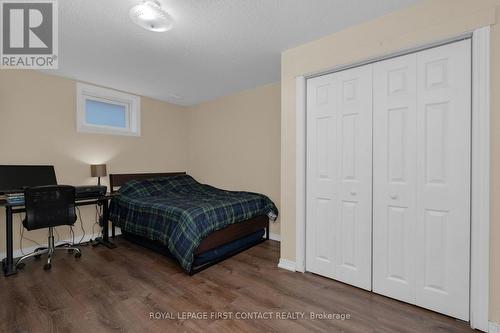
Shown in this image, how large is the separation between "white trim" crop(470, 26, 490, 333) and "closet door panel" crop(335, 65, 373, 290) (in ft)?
2.23

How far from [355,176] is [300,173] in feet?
1.77

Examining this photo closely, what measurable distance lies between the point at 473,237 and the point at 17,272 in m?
4.13

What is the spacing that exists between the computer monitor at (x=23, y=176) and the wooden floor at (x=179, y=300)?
0.94 meters

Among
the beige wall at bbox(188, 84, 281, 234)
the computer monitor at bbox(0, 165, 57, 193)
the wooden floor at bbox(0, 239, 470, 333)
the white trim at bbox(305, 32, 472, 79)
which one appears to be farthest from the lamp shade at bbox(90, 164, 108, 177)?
the white trim at bbox(305, 32, 472, 79)

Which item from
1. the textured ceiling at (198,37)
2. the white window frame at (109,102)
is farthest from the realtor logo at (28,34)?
the white window frame at (109,102)

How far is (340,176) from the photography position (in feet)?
7.55

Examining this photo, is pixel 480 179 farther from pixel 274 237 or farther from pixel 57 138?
pixel 57 138

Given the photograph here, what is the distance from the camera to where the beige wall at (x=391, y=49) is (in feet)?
5.21

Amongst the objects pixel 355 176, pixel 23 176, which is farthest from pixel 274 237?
pixel 23 176

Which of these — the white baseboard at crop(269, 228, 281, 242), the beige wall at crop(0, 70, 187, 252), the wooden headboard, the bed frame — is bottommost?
the white baseboard at crop(269, 228, 281, 242)

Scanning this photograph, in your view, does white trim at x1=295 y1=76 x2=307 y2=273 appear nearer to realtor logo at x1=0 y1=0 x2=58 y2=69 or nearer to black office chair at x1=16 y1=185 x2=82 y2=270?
realtor logo at x1=0 y1=0 x2=58 y2=69

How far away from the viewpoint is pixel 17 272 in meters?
2.49

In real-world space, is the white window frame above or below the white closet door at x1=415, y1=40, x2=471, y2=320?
above

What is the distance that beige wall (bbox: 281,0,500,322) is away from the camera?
1587 mm
